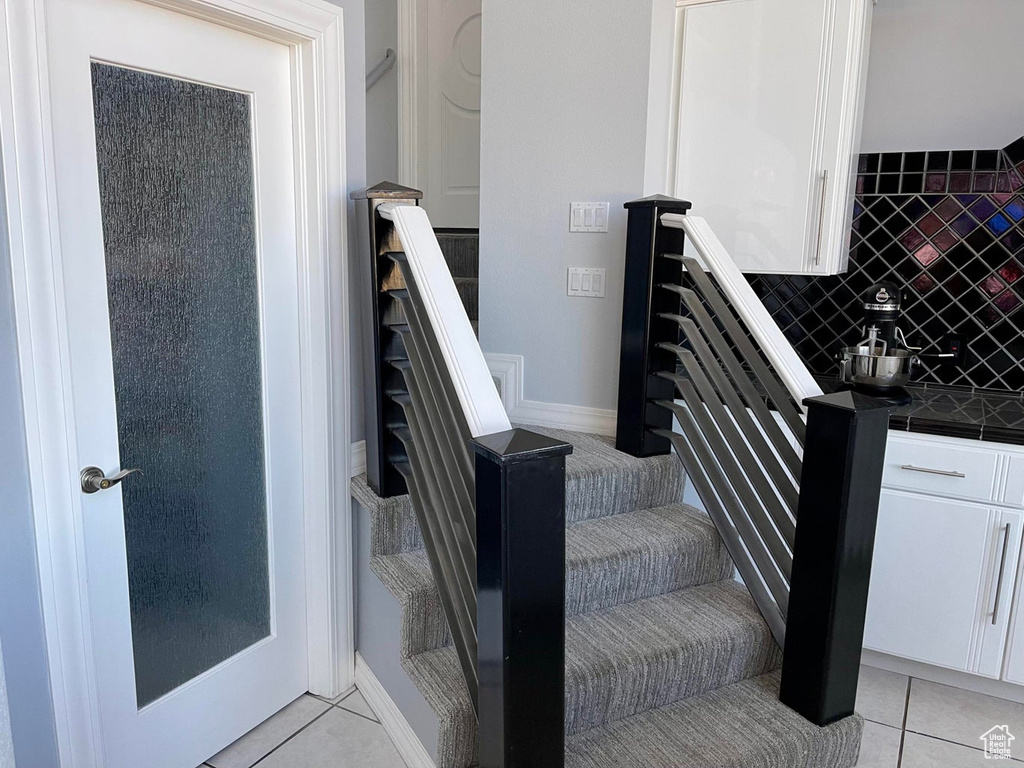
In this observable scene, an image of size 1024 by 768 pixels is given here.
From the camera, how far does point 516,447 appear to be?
1.48 m

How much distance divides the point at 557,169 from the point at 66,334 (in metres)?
1.84

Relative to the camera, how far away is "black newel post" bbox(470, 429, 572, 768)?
149 centimetres

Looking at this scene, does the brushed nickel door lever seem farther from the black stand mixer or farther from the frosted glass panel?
the black stand mixer

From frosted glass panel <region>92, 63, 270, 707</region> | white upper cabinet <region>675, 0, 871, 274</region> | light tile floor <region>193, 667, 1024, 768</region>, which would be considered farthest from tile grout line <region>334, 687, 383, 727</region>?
white upper cabinet <region>675, 0, 871, 274</region>

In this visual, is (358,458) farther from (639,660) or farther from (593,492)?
(639,660)

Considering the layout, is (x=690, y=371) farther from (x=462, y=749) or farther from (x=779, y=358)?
(x=462, y=749)

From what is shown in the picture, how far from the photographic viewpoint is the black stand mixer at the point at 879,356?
286 centimetres

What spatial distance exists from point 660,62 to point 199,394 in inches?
76.6

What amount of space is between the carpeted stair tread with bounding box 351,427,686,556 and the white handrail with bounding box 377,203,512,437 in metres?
0.73

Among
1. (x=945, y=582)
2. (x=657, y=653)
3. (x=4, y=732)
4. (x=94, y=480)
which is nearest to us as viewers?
(x=4, y=732)

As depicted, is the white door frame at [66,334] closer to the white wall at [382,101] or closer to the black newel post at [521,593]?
the black newel post at [521,593]

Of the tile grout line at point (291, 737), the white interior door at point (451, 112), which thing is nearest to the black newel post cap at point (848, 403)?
the tile grout line at point (291, 737)

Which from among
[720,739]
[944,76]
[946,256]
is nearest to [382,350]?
[720,739]

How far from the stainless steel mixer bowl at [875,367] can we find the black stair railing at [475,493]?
1.74 metres
